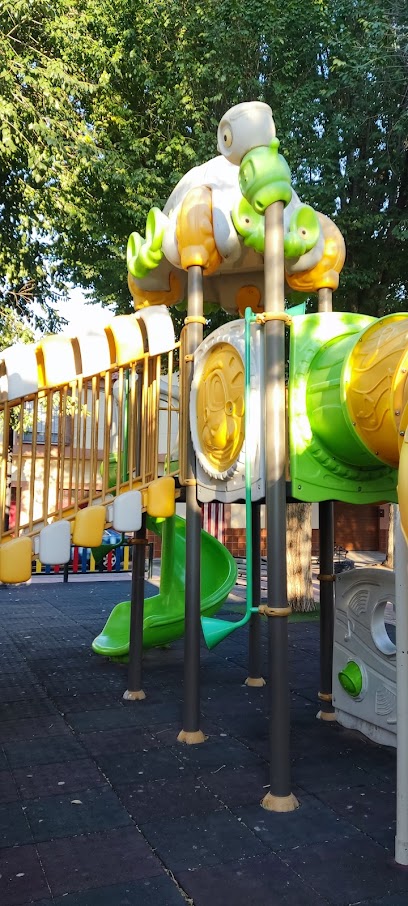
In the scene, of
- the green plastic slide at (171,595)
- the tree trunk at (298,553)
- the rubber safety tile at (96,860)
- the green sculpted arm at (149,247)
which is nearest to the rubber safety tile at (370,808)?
the rubber safety tile at (96,860)

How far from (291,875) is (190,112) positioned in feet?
30.0

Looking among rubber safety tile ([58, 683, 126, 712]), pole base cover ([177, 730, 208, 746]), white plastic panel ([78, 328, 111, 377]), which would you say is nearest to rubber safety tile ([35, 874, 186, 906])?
pole base cover ([177, 730, 208, 746])

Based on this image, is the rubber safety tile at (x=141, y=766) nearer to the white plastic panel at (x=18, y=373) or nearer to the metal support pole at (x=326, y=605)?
the metal support pole at (x=326, y=605)

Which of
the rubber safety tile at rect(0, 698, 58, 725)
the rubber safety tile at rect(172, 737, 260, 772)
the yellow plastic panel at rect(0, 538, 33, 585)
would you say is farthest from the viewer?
Answer: the rubber safety tile at rect(0, 698, 58, 725)

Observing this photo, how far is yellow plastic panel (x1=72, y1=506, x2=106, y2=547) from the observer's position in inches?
186

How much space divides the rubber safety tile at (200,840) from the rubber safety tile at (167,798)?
83 millimetres

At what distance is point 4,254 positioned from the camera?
431 inches

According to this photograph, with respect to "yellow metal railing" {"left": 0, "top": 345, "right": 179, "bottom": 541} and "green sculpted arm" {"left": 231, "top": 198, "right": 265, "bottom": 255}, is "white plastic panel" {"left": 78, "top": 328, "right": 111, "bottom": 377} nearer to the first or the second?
"yellow metal railing" {"left": 0, "top": 345, "right": 179, "bottom": 541}

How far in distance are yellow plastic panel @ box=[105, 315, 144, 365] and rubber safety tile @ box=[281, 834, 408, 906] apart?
343 cm

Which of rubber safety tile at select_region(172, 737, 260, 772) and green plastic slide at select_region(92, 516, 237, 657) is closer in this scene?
rubber safety tile at select_region(172, 737, 260, 772)

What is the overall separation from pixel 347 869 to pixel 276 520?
1.70 m

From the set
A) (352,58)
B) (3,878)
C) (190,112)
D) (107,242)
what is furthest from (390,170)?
(3,878)

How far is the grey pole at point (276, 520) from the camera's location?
3.70 meters

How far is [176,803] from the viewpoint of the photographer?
367cm
